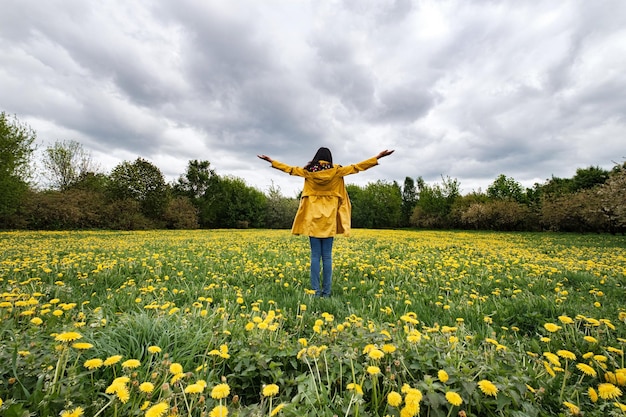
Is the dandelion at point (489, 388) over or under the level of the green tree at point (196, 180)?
under

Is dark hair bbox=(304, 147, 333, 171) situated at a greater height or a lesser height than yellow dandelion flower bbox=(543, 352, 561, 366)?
greater

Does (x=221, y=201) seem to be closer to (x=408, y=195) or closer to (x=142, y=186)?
(x=142, y=186)

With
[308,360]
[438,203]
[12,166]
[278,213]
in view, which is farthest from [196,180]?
[308,360]

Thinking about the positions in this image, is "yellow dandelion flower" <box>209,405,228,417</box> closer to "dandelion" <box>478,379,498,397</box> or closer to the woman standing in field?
"dandelion" <box>478,379,498,397</box>

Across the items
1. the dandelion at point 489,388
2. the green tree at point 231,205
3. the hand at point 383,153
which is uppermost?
the green tree at point 231,205

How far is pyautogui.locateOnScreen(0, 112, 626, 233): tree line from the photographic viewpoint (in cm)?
2147

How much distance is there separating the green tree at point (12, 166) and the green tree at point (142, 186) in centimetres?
950

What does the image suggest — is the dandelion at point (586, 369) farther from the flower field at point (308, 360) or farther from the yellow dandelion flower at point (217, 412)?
the yellow dandelion flower at point (217, 412)

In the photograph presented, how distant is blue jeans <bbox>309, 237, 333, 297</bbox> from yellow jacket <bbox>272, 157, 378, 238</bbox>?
0.18 meters

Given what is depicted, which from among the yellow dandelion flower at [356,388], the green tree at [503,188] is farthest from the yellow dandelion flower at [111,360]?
the green tree at [503,188]

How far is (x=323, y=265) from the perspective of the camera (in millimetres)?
4496

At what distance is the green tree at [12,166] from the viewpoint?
1936 centimetres

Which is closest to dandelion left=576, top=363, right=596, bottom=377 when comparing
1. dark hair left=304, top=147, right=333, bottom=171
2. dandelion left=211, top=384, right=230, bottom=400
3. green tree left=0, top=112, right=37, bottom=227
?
dandelion left=211, top=384, right=230, bottom=400

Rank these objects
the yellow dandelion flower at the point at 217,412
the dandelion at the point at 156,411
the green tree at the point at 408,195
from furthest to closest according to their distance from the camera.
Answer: the green tree at the point at 408,195 → the yellow dandelion flower at the point at 217,412 → the dandelion at the point at 156,411
